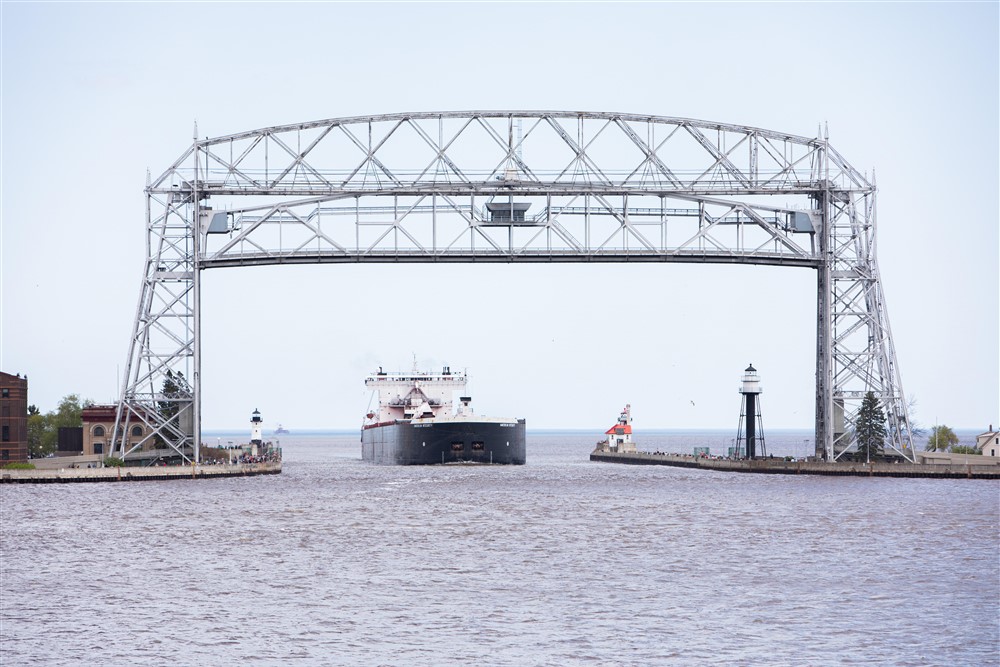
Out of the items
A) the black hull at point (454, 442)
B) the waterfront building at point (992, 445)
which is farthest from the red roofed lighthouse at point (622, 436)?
the waterfront building at point (992, 445)

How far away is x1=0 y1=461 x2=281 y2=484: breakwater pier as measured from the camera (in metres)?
64.1

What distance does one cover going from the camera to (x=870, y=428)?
66875 mm

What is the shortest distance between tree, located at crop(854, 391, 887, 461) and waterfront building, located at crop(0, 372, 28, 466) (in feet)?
141

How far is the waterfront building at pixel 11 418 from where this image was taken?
75438 mm

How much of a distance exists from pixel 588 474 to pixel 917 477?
865 inches

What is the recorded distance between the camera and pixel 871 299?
216 feet

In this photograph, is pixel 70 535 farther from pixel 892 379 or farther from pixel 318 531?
pixel 892 379

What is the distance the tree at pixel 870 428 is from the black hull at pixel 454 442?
32046 mm

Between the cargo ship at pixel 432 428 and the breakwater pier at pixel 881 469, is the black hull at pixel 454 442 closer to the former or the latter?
the cargo ship at pixel 432 428

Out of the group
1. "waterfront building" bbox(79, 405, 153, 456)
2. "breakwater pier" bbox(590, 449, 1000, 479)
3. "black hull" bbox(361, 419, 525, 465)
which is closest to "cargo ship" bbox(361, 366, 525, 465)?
"black hull" bbox(361, 419, 525, 465)

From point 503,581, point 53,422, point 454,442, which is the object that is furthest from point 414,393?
point 503,581

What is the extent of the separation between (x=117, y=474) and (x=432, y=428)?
3006 cm

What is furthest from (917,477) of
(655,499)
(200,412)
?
(200,412)

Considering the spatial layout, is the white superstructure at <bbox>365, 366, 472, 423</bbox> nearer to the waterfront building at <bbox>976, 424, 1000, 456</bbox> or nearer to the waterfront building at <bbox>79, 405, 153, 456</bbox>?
the waterfront building at <bbox>79, 405, 153, 456</bbox>
